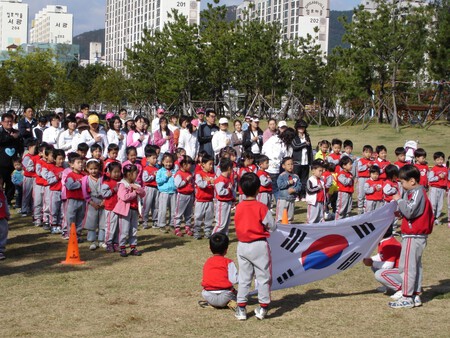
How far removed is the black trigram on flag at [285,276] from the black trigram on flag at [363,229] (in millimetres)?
998

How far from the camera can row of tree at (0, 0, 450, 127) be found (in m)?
35.4

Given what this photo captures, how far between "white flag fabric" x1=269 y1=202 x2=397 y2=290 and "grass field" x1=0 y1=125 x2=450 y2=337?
1.09 ft

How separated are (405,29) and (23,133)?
82.8 ft

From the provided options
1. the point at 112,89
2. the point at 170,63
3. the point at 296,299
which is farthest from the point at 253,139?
the point at 112,89

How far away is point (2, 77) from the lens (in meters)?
56.9

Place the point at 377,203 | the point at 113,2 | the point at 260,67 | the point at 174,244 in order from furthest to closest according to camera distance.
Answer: the point at 113,2
the point at 260,67
the point at 377,203
the point at 174,244

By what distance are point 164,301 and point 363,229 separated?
8.37ft

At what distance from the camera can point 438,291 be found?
8164 millimetres

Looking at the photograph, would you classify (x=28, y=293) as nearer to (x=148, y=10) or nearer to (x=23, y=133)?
(x=23, y=133)

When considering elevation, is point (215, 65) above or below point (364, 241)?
above

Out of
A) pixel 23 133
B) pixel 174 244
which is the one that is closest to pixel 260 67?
pixel 23 133

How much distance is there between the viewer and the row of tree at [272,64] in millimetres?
35438

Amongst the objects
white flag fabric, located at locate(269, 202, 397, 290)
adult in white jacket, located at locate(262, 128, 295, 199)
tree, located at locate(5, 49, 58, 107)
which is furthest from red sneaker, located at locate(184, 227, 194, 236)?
tree, located at locate(5, 49, 58, 107)

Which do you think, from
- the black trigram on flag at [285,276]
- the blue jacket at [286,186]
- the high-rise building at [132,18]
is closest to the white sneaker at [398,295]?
the black trigram on flag at [285,276]
